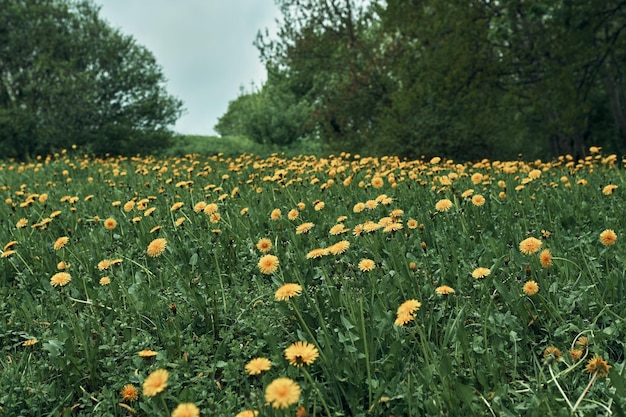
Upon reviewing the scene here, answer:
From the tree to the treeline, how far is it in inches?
260

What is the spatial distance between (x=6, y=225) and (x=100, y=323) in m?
2.63

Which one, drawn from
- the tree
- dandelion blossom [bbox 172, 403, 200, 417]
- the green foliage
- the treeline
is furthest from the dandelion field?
the green foliage

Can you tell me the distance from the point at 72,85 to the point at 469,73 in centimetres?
1324

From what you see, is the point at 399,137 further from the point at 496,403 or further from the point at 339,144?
the point at 496,403

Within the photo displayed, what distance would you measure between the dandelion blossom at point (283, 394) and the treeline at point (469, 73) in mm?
9430

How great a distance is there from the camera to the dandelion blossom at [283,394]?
1.41m

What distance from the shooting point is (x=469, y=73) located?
12.4 metres

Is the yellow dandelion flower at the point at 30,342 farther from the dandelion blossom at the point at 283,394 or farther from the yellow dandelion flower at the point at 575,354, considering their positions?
the yellow dandelion flower at the point at 575,354

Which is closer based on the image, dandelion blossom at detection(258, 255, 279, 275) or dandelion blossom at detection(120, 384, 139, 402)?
dandelion blossom at detection(120, 384, 139, 402)

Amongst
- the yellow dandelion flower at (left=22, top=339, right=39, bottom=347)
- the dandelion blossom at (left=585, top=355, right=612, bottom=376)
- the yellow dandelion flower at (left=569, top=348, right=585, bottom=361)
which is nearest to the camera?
the dandelion blossom at (left=585, top=355, right=612, bottom=376)

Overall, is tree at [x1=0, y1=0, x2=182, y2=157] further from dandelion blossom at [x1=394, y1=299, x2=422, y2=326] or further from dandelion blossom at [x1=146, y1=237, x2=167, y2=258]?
dandelion blossom at [x1=394, y1=299, x2=422, y2=326]

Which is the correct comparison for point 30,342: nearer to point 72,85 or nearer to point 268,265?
point 268,265

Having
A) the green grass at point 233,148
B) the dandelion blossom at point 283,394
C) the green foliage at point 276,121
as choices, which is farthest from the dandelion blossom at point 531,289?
the green foliage at point 276,121

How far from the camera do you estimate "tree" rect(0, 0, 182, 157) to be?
18.1 m
